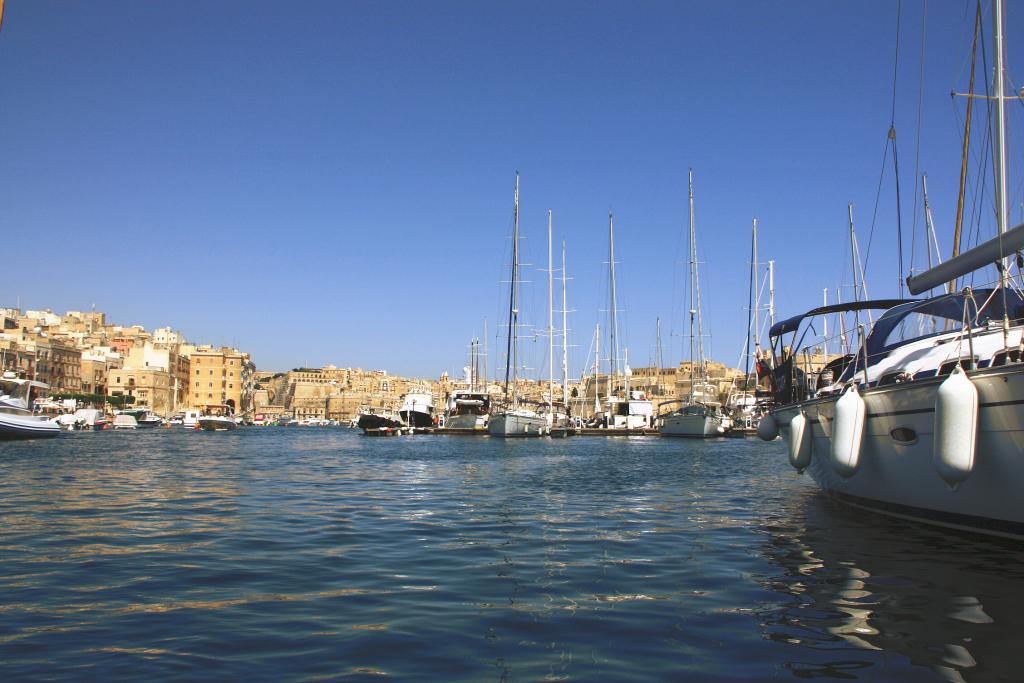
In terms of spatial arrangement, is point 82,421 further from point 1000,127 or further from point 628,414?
point 1000,127

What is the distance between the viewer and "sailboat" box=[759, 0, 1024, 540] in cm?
928

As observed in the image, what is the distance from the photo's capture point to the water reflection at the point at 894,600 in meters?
5.90

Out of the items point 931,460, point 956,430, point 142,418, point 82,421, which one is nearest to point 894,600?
point 956,430

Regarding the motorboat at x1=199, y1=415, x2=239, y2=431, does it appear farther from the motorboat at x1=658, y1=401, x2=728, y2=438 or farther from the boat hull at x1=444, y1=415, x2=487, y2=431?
the motorboat at x1=658, y1=401, x2=728, y2=438

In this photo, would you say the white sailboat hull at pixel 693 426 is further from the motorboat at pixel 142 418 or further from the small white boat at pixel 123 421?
the motorboat at pixel 142 418

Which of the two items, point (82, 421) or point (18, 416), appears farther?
point (82, 421)

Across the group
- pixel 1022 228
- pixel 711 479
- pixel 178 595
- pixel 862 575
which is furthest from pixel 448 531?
pixel 711 479

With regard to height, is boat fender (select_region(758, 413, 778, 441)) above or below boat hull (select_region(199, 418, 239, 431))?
above

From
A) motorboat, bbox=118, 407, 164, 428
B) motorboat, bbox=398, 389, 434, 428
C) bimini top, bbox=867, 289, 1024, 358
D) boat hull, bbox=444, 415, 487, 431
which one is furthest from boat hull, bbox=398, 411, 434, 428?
bimini top, bbox=867, 289, 1024, 358

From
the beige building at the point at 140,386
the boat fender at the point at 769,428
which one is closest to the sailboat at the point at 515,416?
the boat fender at the point at 769,428

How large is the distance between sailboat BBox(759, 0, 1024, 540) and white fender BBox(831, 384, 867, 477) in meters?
0.02

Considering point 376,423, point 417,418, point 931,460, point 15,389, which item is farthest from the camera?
point 417,418

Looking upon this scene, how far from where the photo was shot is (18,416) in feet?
166

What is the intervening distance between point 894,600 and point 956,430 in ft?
8.30
